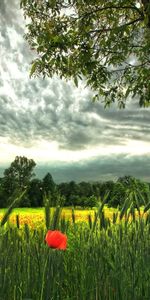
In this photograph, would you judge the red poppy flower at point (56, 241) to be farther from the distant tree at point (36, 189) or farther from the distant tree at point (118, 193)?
the distant tree at point (118, 193)

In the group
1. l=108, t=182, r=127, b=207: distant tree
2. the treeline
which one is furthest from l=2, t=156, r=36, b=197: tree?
l=108, t=182, r=127, b=207: distant tree

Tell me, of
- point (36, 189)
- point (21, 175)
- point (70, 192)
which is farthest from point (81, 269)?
point (36, 189)

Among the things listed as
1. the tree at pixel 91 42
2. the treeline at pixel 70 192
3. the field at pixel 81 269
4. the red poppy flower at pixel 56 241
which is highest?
the tree at pixel 91 42

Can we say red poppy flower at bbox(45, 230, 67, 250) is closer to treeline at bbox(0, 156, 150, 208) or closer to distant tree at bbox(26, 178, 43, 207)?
treeline at bbox(0, 156, 150, 208)

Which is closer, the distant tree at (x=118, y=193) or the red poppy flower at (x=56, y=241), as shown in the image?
the red poppy flower at (x=56, y=241)

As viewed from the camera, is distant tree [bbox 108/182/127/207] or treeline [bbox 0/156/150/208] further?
distant tree [bbox 108/182/127/207]

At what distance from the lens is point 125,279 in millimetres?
3350

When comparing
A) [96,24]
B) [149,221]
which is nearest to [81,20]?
[96,24]

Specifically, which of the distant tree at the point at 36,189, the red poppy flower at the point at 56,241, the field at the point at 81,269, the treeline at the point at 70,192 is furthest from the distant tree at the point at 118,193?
A: the red poppy flower at the point at 56,241

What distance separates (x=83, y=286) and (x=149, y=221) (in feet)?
2.97

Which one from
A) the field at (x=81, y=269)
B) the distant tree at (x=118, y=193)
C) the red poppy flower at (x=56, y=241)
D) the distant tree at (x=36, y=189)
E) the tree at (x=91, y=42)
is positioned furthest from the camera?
the tree at (x=91, y=42)

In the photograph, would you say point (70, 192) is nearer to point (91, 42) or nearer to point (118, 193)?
point (118, 193)

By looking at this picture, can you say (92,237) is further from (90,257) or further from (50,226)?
(50,226)

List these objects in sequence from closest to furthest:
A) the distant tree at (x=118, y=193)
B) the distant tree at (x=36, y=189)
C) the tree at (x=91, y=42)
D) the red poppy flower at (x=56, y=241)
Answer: the red poppy flower at (x=56, y=241) < the distant tree at (x=36, y=189) < the distant tree at (x=118, y=193) < the tree at (x=91, y=42)
